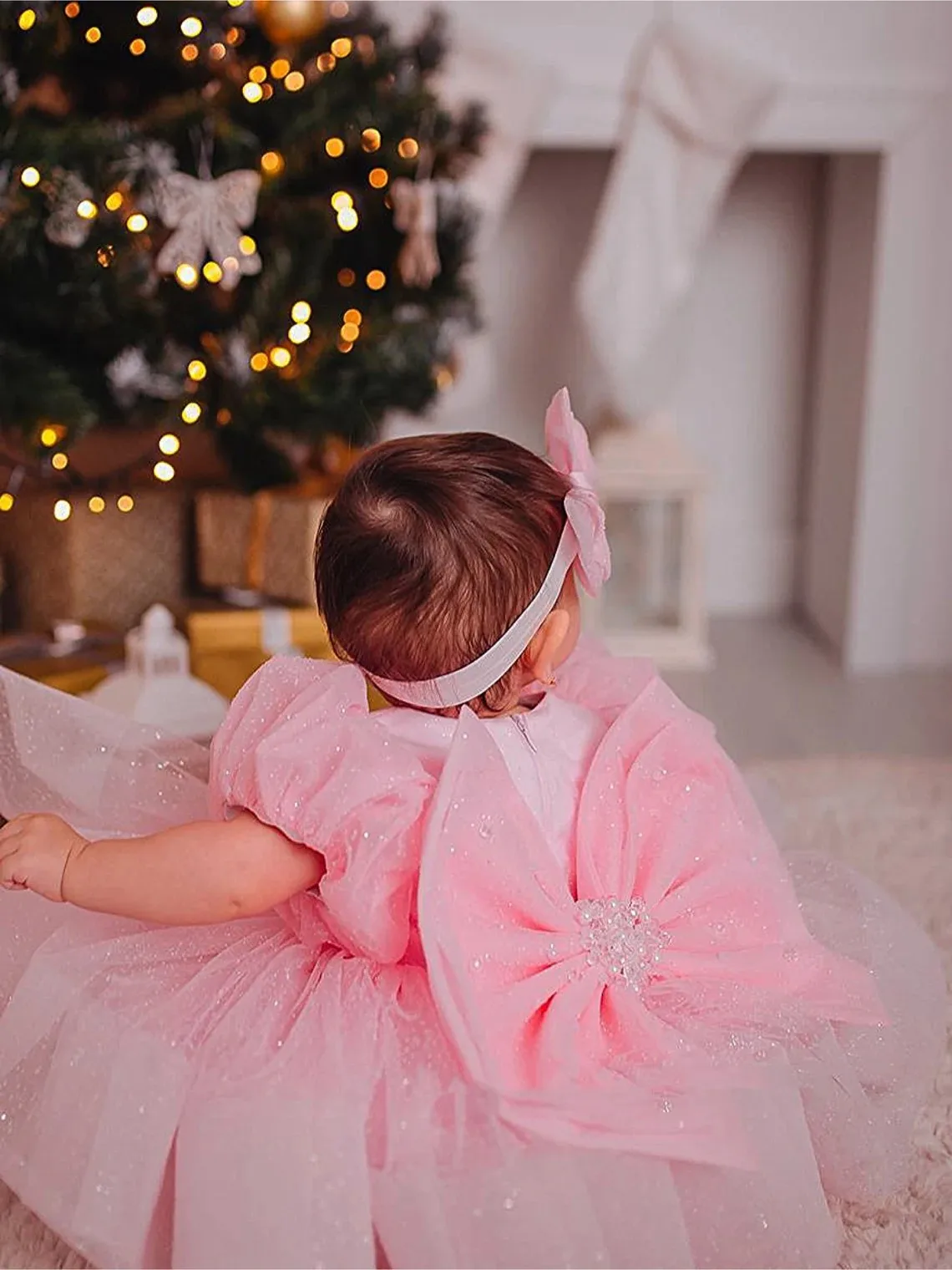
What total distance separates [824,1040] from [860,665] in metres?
1.53

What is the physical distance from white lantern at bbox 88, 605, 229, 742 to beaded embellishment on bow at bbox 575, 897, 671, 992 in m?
0.80

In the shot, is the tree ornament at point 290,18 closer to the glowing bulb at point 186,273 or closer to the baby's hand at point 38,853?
the glowing bulb at point 186,273

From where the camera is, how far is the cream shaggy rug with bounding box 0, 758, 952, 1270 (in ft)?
3.11

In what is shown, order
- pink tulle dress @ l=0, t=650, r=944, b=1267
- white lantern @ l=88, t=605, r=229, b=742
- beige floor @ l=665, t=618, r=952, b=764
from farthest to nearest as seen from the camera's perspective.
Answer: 1. beige floor @ l=665, t=618, r=952, b=764
2. white lantern @ l=88, t=605, r=229, b=742
3. pink tulle dress @ l=0, t=650, r=944, b=1267

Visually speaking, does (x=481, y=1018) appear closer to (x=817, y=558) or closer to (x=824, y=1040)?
(x=824, y=1040)

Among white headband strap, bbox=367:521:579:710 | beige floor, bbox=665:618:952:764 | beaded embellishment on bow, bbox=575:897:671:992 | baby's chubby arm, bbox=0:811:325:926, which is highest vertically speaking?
white headband strap, bbox=367:521:579:710

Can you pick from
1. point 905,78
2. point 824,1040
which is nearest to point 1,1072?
point 824,1040

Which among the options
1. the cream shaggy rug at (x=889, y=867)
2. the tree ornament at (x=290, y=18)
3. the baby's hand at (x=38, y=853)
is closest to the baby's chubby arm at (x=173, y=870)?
the baby's hand at (x=38, y=853)

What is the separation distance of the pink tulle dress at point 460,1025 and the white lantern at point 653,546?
130cm

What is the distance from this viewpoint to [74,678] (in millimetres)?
Result: 1858

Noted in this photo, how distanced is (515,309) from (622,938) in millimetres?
1843

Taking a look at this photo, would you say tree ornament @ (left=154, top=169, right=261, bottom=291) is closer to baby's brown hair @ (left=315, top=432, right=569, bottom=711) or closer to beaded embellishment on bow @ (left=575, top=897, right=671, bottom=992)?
baby's brown hair @ (left=315, top=432, right=569, bottom=711)

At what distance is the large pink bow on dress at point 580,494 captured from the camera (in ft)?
3.12

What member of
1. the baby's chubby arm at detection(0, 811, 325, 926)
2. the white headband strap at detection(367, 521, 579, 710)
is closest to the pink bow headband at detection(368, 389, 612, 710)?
the white headband strap at detection(367, 521, 579, 710)
